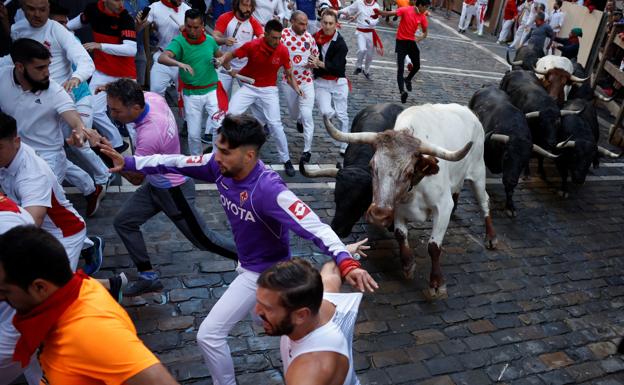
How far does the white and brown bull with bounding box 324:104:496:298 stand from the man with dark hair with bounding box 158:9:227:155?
2.54 meters

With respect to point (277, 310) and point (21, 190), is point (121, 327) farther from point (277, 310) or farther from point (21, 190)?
point (21, 190)

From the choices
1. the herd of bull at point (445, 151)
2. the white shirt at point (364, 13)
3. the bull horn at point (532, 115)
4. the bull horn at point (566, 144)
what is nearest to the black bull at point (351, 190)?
the herd of bull at point (445, 151)

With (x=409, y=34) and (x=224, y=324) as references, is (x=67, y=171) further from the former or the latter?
(x=409, y=34)

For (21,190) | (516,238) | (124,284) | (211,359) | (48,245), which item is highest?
(48,245)

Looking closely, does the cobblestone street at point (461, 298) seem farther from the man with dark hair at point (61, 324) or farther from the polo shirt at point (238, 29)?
the man with dark hair at point (61, 324)

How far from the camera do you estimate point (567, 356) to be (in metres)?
5.43

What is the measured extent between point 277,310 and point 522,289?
16.0 feet

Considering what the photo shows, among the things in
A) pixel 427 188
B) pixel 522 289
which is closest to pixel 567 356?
pixel 522 289

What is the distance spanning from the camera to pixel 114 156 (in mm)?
4199

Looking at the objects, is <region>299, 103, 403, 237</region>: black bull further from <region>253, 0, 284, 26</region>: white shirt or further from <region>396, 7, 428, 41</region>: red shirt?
<region>396, 7, 428, 41</region>: red shirt

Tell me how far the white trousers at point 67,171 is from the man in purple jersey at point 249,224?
2319 mm

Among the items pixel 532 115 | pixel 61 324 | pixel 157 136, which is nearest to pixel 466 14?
pixel 532 115

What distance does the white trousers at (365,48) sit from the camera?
13.3 metres

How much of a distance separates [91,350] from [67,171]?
4.45 m
